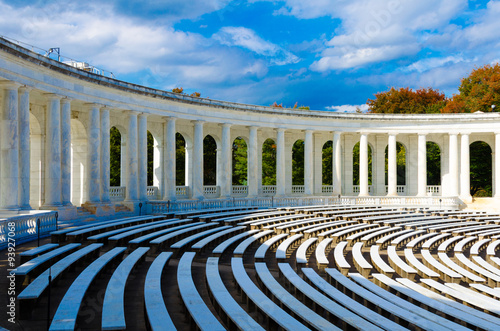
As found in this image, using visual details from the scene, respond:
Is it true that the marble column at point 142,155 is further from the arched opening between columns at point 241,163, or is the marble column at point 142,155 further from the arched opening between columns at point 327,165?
the arched opening between columns at point 327,165

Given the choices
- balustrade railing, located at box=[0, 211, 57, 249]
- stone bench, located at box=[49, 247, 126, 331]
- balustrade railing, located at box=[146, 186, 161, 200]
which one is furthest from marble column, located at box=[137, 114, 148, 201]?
stone bench, located at box=[49, 247, 126, 331]

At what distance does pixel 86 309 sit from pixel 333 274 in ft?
40.5

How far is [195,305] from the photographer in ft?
56.4

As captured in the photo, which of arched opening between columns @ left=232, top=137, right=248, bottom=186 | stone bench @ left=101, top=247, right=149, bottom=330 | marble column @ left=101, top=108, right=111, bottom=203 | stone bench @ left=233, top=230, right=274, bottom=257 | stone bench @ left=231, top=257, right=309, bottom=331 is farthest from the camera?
arched opening between columns @ left=232, top=137, right=248, bottom=186

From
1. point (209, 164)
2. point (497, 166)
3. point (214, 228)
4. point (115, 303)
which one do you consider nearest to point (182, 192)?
point (209, 164)

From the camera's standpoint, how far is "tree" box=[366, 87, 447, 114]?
423ft

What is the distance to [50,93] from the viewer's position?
159ft

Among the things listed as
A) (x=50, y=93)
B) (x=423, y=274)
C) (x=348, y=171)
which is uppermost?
(x=50, y=93)

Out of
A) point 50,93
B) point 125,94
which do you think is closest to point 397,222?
point 125,94

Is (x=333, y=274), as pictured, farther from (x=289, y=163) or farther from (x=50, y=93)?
(x=289, y=163)

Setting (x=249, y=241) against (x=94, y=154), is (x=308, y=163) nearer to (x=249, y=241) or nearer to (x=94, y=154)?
(x=94, y=154)

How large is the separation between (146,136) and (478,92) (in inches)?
3606

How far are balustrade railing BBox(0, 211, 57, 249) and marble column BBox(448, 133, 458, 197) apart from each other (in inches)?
2750

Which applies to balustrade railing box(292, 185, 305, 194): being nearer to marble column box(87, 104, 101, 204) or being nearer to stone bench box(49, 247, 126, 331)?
marble column box(87, 104, 101, 204)
